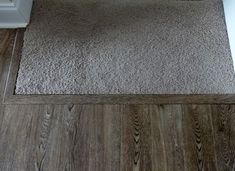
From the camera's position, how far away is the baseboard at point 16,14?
1.30 metres

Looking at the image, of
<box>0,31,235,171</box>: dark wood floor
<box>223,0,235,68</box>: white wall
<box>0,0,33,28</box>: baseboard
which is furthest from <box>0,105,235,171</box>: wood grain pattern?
<box>0,0,33,28</box>: baseboard

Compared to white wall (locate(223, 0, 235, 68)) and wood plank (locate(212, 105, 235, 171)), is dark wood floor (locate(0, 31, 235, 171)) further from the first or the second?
white wall (locate(223, 0, 235, 68))

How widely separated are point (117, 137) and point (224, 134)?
0.42m

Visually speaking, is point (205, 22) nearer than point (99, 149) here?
No

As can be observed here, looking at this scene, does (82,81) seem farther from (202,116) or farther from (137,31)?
(202,116)

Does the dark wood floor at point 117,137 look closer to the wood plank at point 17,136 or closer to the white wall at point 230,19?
the wood plank at point 17,136

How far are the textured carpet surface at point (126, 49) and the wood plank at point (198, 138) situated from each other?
9cm

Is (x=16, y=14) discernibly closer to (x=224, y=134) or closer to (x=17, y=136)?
(x=17, y=136)

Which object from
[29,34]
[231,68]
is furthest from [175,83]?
[29,34]

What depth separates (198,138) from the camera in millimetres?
1127

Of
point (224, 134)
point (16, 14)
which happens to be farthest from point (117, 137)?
point (16, 14)

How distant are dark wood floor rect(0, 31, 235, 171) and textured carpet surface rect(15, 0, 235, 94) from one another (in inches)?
3.7

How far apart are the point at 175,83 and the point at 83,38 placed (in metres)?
0.47

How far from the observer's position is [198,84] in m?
1.23
